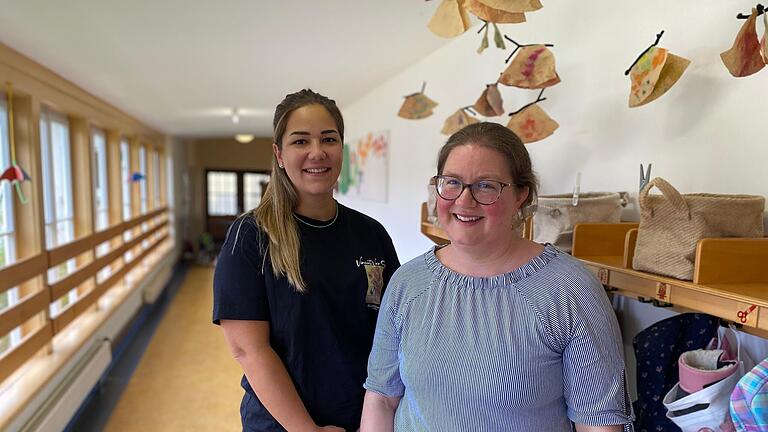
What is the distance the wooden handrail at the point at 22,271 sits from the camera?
2.52 meters

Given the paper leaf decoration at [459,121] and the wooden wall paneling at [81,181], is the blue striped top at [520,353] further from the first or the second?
the wooden wall paneling at [81,181]

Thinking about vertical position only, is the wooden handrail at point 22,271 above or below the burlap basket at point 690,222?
below

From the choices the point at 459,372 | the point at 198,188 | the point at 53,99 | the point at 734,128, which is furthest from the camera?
the point at 198,188

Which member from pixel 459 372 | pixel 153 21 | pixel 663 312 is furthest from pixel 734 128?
pixel 153 21

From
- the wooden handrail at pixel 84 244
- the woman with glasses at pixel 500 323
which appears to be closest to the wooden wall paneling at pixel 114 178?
the wooden handrail at pixel 84 244

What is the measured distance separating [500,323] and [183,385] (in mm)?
3737

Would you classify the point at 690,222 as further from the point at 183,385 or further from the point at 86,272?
the point at 86,272

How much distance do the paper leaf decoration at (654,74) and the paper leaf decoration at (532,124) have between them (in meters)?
0.33

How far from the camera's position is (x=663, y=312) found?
126cm

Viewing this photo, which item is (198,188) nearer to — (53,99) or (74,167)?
(74,167)

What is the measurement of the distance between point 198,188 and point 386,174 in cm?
773

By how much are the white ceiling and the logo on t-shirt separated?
1.28 m

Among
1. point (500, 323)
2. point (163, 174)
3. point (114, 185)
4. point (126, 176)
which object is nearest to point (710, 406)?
point (500, 323)

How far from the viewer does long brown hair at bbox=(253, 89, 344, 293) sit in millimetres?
1112
